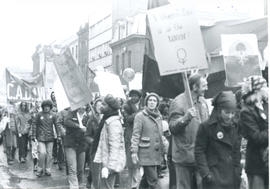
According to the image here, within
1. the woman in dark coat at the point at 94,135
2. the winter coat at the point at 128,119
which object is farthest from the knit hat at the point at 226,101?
the winter coat at the point at 128,119

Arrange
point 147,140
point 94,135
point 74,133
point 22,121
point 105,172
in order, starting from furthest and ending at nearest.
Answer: point 22,121 → point 74,133 → point 94,135 → point 147,140 → point 105,172

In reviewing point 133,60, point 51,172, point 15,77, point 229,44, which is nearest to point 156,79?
point 229,44

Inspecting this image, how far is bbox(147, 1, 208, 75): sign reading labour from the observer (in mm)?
5496

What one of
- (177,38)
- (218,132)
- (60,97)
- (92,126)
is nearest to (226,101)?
(218,132)

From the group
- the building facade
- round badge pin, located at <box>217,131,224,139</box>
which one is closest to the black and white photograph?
round badge pin, located at <box>217,131,224,139</box>

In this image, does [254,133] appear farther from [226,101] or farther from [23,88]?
[23,88]

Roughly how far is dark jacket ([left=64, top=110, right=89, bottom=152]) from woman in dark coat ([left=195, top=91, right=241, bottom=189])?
3.78 meters

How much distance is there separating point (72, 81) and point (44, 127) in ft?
7.29

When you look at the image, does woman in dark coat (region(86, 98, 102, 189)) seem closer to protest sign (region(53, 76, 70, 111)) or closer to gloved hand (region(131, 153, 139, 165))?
protest sign (region(53, 76, 70, 111))

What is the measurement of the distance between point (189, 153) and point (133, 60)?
42495 millimetres

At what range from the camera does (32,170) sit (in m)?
12.0

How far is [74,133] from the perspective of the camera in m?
8.66

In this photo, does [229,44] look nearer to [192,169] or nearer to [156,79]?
[156,79]

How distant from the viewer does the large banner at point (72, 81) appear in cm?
853
